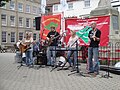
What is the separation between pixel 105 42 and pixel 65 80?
4640 mm

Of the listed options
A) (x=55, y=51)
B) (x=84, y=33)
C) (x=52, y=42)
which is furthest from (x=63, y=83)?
(x=84, y=33)

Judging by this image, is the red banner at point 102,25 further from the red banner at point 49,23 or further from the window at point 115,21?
the window at point 115,21

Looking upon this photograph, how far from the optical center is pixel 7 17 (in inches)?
1935

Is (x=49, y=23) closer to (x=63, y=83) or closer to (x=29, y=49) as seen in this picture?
(x=29, y=49)

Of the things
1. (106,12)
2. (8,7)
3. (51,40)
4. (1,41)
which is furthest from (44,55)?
(8,7)

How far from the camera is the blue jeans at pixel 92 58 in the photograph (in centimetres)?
988

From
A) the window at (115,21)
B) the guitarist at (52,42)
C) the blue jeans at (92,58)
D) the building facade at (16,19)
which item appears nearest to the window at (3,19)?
the building facade at (16,19)

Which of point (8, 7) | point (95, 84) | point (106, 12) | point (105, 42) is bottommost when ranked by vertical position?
point (95, 84)

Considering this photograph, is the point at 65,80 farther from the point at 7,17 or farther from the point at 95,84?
the point at 7,17

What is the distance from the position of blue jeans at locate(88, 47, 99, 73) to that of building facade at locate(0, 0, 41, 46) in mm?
37432

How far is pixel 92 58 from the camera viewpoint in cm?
1038

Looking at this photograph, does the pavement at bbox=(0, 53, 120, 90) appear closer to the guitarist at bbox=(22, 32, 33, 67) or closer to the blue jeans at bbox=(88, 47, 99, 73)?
the blue jeans at bbox=(88, 47, 99, 73)

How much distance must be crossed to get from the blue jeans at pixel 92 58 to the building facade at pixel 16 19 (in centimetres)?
3743

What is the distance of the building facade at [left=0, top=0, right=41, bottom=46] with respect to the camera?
48344 mm
